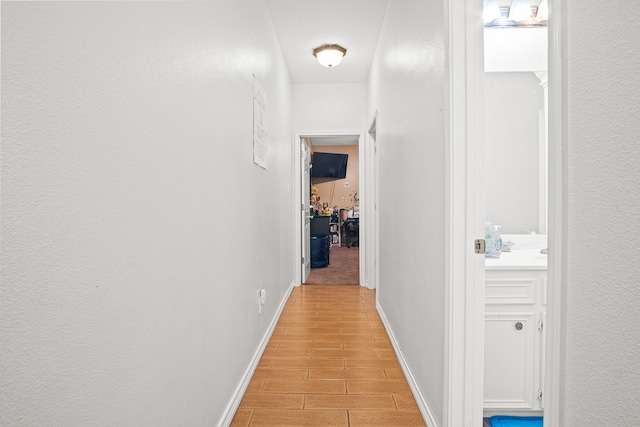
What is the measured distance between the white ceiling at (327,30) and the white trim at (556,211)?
7.47 ft

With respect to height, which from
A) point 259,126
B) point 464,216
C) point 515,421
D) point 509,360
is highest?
point 259,126

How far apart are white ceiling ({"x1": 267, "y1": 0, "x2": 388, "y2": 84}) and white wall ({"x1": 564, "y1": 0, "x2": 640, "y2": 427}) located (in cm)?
237

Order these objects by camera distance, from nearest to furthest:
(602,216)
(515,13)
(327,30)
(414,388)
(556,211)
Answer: (602,216) → (556,211) → (414,388) → (515,13) → (327,30)

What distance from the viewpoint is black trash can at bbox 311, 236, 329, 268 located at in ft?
17.8

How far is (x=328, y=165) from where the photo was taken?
340 inches

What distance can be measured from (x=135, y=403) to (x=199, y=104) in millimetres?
973

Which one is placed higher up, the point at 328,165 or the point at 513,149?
the point at 328,165

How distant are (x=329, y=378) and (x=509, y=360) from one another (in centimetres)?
Result: 98

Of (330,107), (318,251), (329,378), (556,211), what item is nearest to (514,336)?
(329,378)

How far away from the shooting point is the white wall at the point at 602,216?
1.81 feet

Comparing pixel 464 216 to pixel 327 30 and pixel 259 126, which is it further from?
pixel 327 30

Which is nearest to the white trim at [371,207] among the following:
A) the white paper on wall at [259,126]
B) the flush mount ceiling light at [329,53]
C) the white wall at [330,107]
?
the white wall at [330,107]

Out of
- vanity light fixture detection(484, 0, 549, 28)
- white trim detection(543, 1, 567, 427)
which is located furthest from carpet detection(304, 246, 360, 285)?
white trim detection(543, 1, 567, 427)

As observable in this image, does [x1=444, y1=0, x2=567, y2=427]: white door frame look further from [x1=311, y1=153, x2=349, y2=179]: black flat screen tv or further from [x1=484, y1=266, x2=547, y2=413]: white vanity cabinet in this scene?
[x1=311, y1=153, x2=349, y2=179]: black flat screen tv
